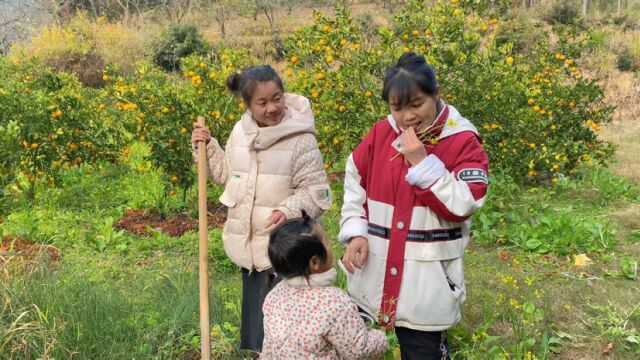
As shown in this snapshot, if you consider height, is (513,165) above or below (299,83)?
below

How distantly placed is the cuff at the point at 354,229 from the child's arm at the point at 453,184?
29 centimetres

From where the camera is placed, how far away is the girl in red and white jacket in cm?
184

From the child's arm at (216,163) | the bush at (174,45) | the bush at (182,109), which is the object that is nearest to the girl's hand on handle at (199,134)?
the child's arm at (216,163)

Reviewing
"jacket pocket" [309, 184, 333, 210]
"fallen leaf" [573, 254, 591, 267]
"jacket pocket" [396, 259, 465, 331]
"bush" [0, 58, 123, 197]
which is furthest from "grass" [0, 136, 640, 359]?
"jacket pocket" [309, 184, 333, 210]

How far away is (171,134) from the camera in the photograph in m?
5.30

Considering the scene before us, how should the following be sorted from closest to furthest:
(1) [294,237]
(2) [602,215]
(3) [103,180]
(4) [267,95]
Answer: (1) [294,237] → (4) [267,95] → (2) [602,215] → (3) [103,180]

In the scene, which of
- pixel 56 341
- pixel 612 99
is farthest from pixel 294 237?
pixel 612 99

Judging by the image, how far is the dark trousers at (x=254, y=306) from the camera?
2.55 meters

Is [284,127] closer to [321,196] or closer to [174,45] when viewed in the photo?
[321,196]

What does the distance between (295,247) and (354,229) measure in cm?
29

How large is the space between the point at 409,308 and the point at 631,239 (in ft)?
11.6

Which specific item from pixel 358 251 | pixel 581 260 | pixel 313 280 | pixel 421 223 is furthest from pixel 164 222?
pixel 421 223

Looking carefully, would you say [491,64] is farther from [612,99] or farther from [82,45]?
[82,45]

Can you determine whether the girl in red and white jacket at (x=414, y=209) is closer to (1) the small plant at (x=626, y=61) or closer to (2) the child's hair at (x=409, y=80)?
(2) the child's hair at (x=409, y=80)
